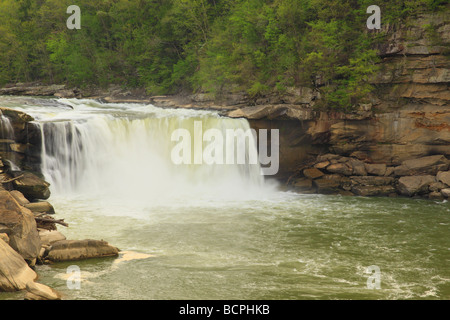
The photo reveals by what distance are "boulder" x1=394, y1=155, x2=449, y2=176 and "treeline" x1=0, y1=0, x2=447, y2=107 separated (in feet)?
14.0

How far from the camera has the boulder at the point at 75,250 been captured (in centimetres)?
1121

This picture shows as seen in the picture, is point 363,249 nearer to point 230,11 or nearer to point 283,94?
point 283,94

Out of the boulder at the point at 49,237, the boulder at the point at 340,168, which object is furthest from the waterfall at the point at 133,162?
the boulder at the point at 49,237

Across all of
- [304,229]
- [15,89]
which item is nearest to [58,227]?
[304,229]

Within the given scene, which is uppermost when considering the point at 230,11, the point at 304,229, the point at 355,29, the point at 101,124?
the point at 230,11

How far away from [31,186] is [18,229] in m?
7.13

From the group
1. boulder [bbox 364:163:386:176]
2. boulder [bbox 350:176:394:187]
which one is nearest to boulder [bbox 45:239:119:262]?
boulder [bbox 350:176:394:187]

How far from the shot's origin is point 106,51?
44.7 m

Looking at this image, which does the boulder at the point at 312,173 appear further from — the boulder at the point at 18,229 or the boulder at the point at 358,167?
the boulder at the point at 18,229

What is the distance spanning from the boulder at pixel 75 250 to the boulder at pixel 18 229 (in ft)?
1.52

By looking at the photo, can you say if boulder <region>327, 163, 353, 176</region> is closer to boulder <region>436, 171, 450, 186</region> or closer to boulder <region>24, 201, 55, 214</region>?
boulder <region>436, 171, 450, 186</region>

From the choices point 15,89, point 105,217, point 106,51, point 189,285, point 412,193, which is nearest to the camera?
point 189,285

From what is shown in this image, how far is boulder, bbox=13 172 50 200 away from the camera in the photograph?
55.3 feet

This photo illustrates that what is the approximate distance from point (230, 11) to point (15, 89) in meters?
19.6
